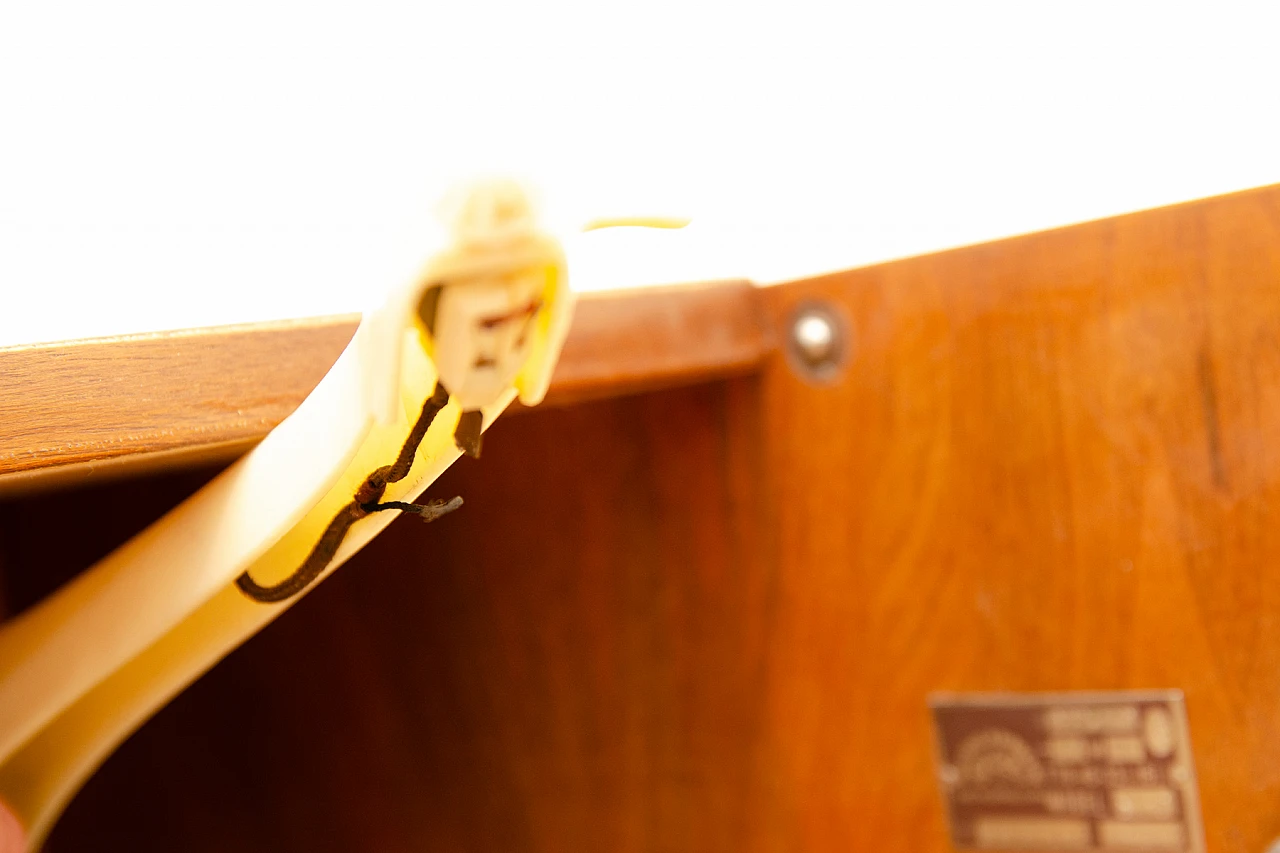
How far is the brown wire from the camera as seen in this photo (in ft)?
0.89

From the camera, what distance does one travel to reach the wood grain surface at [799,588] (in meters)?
0.47

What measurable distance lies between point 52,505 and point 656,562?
0.33m

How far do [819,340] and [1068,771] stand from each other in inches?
9.3

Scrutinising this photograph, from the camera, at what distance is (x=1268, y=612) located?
46cm

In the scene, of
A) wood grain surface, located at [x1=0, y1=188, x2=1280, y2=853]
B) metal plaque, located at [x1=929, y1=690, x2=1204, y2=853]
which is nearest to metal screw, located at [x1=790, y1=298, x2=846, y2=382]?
wood grain surface, located at [x1=0, y1=188, x2=1280, y2=853]

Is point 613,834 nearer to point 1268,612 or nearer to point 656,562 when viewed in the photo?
point 656,562

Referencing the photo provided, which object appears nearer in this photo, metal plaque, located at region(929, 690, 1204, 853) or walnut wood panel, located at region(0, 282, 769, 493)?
walnut wood panel, located at region(0, 282, 769, 493)

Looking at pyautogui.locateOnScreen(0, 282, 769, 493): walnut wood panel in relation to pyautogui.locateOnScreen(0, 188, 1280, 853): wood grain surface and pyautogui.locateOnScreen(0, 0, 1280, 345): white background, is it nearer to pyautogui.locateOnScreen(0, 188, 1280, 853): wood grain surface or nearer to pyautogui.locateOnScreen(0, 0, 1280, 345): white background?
A: pyautogui.locateOnScreen(0, 0, 1280, 345): white background

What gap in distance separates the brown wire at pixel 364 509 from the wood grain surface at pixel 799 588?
290 millimetres

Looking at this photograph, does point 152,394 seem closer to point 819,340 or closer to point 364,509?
point 364,509

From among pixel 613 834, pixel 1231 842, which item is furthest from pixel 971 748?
pixel 613 834

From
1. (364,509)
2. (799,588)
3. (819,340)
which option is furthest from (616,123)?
(364,509)

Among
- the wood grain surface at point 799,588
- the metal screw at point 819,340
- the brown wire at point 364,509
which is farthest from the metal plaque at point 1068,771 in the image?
the brown wire at point 364,509

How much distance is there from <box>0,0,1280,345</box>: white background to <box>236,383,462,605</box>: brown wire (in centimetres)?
17
